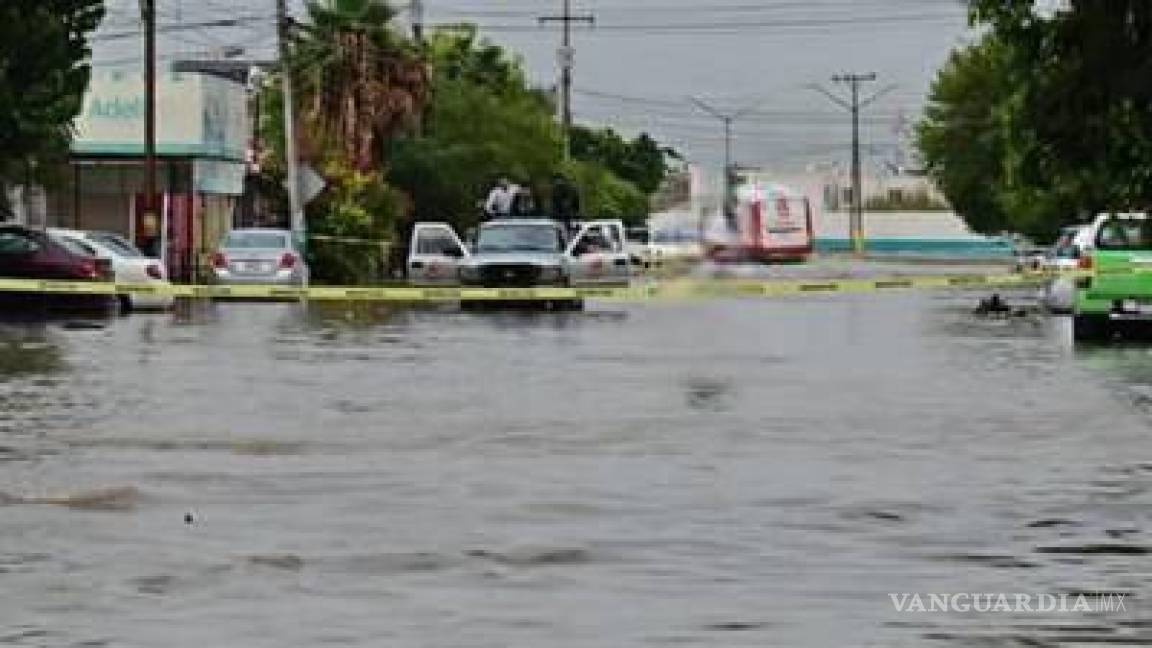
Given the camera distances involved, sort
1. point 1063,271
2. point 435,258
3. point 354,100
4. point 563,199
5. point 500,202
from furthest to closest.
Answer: point 563,199 < point 500,202 < point 354,100 < point 435,258 < point 1063,271

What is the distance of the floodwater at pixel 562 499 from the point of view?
10891 millimetres

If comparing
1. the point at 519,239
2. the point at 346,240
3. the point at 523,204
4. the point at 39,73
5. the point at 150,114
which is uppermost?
the point at 39,73

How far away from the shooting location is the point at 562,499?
1512cm

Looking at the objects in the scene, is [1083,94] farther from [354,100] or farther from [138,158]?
[354,100]

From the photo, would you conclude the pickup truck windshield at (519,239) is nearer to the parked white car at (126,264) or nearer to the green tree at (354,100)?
the parked white car at (126,264)

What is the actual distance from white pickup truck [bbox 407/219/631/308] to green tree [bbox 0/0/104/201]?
24.7 ft

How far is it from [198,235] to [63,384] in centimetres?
3791

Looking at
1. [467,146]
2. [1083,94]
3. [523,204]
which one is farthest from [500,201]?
[1083,94]

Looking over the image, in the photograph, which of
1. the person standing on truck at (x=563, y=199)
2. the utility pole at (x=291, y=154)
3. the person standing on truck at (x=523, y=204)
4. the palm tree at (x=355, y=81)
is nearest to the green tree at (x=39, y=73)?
the utility pole at (x=291, y=154)

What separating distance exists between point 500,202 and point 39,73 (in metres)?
32.5

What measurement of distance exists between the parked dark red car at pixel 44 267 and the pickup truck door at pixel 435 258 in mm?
8372

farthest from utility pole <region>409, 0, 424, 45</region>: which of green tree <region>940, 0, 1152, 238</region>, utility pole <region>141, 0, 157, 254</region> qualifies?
green tree <region>940, 0, 1152, 238</region>

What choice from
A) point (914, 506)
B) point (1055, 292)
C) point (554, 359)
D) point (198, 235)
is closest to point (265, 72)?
point (198, 235)

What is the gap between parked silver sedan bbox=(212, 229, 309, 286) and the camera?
156 feet
